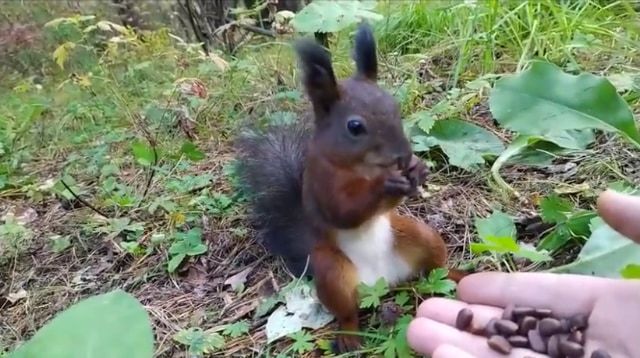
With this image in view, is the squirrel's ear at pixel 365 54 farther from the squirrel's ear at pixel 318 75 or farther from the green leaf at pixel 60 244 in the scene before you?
the green leaf at pixel 60 244

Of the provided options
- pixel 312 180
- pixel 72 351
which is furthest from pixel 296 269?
pixel 72 351

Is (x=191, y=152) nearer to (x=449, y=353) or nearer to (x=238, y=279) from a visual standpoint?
(x=238, y=279)

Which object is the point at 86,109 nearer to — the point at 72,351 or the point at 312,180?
the point at 312,180

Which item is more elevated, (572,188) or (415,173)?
(415,173)

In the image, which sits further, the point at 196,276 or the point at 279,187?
the point at 196,276

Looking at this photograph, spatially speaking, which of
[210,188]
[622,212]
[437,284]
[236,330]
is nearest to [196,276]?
[236,330]

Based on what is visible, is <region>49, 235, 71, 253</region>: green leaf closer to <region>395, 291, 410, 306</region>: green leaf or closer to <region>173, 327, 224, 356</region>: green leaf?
<region>173, 327, 224, 356</region>: green leaf

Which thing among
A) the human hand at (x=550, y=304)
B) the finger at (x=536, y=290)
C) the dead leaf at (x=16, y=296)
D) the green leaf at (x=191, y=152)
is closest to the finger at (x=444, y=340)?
the human hand at (x=550, y=304)

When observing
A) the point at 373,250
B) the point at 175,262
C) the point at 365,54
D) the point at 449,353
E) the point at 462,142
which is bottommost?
the point at 175,262
